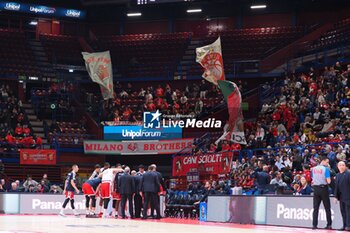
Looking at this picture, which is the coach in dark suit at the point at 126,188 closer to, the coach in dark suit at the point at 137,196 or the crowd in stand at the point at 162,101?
the coach in dark suit at the point at 137,196

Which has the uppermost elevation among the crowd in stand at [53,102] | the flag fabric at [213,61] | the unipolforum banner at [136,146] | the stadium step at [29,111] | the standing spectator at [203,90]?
the flag fabric at [213,61]

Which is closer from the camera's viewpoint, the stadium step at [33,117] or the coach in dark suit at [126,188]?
the coach in dark suit at [126,188]

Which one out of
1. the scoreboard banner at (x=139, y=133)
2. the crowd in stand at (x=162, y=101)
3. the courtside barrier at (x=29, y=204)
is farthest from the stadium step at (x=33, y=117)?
the courtside barrier at (x=29, y=204)

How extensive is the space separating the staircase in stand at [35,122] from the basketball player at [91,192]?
15.3m

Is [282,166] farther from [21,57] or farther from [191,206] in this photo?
[21,57]

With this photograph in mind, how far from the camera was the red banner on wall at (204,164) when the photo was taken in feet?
108

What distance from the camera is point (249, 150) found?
106 ft

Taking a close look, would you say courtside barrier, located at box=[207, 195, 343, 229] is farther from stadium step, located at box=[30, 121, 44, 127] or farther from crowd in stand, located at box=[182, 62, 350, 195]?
stadium step, located at box=[30, 121, 44, 127]

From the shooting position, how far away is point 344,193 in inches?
802

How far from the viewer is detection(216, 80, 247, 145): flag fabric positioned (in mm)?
34312

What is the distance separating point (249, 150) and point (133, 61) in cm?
1819

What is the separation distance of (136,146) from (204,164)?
7.66 metres

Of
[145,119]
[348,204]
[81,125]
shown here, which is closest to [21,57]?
[81,125]

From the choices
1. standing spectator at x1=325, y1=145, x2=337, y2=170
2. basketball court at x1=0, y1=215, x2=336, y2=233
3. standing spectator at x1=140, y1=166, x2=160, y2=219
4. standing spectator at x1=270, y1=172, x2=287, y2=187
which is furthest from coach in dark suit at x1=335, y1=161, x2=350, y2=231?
standing spectator at x1=140, y1=166, x2=160, y2=219
